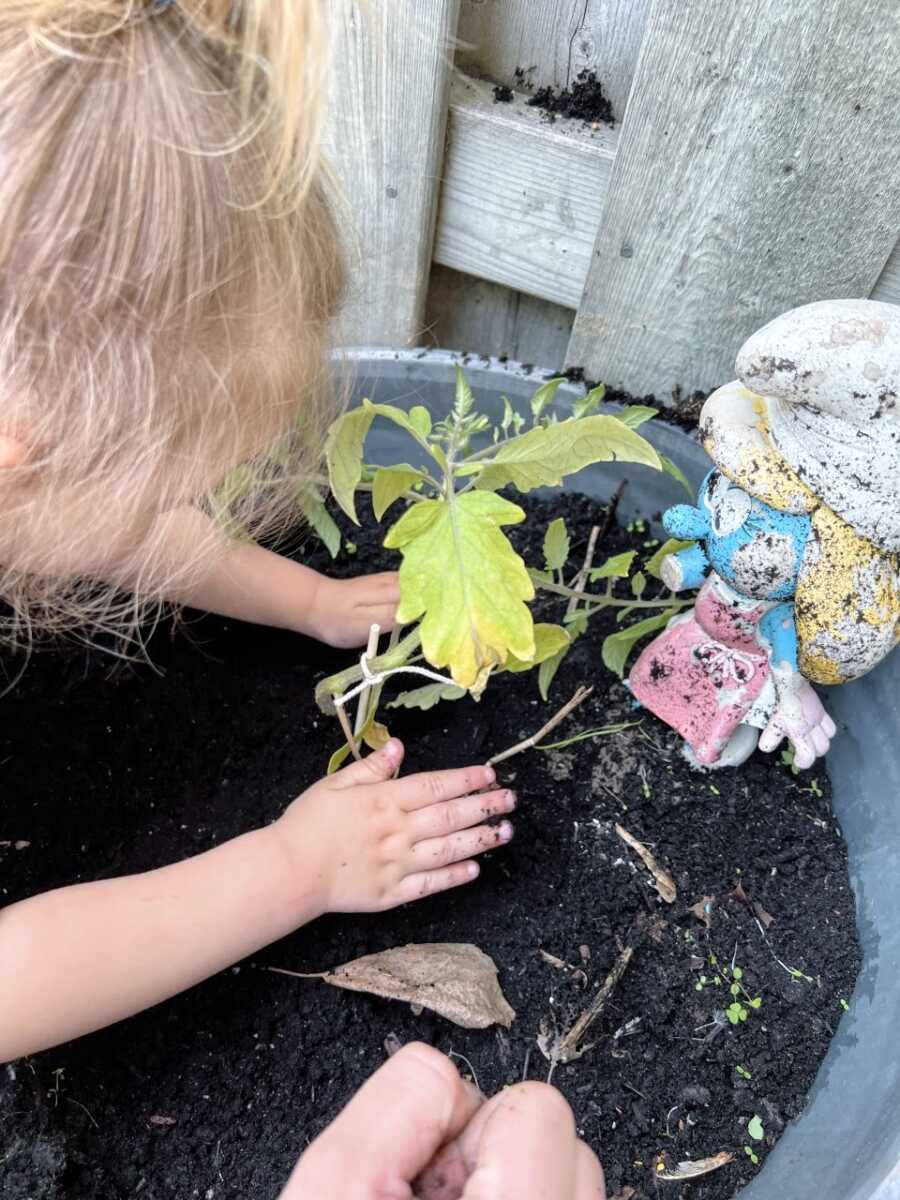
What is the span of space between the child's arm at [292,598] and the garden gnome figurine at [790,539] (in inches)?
13.6

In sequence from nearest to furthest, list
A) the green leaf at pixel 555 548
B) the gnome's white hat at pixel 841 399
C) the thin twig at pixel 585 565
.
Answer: the gnome's white hat at pixel 841 399 < the green leaf at pixel 555 548 < the thin twig at pixel 585 565

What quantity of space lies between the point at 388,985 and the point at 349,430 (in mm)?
547

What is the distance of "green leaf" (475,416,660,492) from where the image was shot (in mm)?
811

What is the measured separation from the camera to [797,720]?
1.04 metres

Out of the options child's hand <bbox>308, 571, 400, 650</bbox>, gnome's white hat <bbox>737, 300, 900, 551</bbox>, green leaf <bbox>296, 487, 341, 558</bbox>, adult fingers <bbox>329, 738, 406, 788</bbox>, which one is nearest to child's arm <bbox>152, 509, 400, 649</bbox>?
child's hand <bbox>308, 571, 400, 650</bbox>

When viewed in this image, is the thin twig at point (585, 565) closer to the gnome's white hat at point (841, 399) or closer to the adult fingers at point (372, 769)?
the adult fingers at point (372, 769)

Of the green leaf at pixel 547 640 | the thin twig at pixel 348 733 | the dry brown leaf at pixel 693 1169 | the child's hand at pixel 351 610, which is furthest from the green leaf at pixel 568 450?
the dry brown leaf at pixel 693 1169

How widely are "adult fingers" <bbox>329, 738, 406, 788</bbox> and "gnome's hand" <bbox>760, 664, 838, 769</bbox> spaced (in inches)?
15.4

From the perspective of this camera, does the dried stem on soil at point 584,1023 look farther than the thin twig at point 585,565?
No

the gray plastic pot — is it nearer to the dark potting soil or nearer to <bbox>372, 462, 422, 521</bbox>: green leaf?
the dark potting soil

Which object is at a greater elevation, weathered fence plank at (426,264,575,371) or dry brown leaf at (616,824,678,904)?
weathered fence plank at (426,264,575,371)

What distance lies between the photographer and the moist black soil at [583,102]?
1.29 meters

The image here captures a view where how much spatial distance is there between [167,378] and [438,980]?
0.63 m

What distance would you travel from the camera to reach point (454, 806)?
3.47 ft
